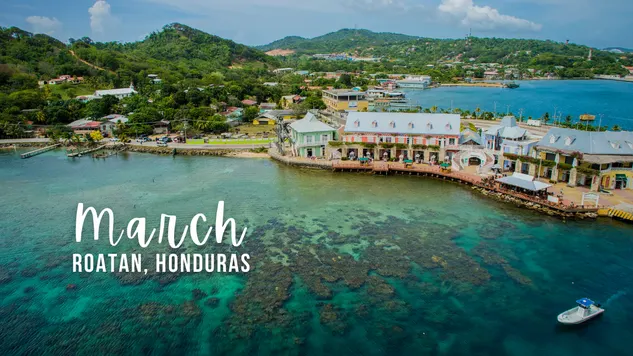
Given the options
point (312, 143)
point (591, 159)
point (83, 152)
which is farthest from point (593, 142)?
point (83, 152)

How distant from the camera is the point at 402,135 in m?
40.7

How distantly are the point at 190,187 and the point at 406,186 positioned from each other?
60.1 ft

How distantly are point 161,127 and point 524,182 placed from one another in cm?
4671

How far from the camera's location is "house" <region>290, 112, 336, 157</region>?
138ft

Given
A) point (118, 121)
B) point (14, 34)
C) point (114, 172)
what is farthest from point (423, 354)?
point (14, 34)

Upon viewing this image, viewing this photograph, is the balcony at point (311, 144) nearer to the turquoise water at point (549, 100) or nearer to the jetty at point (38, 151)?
the jetty at point (38, 151)

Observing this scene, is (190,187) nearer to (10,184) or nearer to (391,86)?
(10,184)

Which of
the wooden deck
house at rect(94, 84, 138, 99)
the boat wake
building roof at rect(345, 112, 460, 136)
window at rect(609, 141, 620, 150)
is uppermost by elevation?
house at rect(94, 84, 138, 99)

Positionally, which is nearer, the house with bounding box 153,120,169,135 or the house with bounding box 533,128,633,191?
the house with bounding box 533,128,633,191

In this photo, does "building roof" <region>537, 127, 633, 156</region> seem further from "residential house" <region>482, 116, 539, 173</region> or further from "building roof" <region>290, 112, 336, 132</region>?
"building roof" <region>290, 112, 336, 132</region>

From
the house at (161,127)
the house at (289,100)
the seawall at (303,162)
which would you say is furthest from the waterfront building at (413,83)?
the seawall at (303,162)

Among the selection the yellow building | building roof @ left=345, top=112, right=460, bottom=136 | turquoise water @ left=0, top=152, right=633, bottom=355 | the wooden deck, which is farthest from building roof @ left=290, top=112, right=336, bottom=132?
the yellow building

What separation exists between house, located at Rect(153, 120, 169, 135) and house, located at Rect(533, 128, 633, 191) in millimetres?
46226

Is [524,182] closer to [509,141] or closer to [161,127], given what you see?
[509,141]
